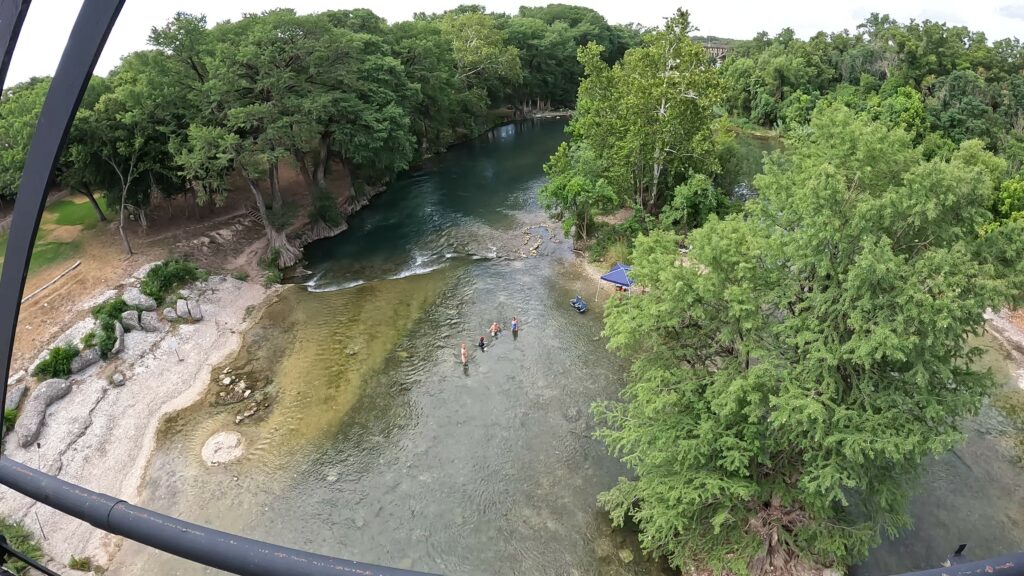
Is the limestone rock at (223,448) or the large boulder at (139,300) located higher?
the large boulder at (139,300)

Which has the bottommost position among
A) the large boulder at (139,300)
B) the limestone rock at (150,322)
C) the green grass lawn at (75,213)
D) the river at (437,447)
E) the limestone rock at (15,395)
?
the river at (437,447)

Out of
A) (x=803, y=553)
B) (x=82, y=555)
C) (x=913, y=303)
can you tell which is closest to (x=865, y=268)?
(x=913, y=303)

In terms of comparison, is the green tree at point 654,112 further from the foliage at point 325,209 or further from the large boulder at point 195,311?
the large boulder at point 195,311

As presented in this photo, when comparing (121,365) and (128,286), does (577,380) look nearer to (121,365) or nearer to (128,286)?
(121,365)

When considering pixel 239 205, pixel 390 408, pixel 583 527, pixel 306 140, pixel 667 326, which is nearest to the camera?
pixel 667 326

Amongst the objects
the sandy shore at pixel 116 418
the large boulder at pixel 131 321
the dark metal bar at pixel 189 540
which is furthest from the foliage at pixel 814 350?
the large boulder at pixel 131 321

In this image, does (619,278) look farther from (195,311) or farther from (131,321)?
(131,321)

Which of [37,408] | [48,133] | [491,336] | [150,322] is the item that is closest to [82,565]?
[37,408]
